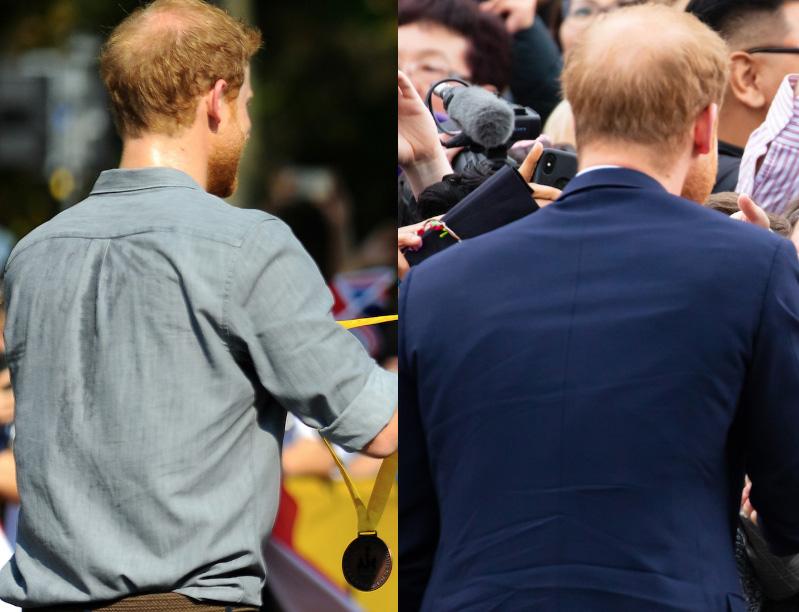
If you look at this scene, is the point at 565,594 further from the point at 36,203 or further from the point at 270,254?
the point at 36,203

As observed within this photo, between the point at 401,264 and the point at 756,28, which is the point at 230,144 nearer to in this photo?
the point at 401,264

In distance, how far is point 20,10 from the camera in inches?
337

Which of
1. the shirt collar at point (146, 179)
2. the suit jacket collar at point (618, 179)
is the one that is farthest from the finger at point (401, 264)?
the suit jacket collar at point (618, 179)

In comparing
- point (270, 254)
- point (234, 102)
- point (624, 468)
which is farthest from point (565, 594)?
point (234, 102)

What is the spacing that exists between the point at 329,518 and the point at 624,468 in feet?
8.96

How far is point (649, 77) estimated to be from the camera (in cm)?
164

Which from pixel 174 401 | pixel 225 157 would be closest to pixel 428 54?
pixel 225 157

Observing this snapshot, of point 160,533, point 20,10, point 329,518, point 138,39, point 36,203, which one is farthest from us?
point 20,10

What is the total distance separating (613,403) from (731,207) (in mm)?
829

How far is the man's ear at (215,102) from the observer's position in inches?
76.7

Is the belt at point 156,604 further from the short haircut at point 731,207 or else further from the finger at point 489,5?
the finger at point 489,5

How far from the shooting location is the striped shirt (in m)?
2.29

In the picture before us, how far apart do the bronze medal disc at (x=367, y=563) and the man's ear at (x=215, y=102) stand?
26.3 inches

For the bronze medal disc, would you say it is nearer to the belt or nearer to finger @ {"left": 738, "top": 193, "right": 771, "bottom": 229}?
the belt
